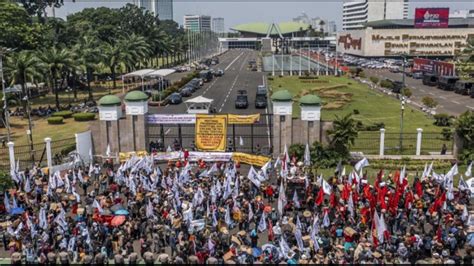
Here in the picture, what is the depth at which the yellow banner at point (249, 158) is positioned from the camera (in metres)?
32.7

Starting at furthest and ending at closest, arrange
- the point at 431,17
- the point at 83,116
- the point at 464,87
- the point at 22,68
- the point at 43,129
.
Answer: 1. the point at 431,17
2. the point at 464,87
3. the point at 83,116
4. the point at 22,68
5. the point at 43,129

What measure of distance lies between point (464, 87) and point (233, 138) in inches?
1816

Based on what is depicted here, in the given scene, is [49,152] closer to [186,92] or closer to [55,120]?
[55,120]

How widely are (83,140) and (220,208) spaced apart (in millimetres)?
14846

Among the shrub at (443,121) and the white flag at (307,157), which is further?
the shrub at (443,121)

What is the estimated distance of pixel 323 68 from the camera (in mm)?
109750

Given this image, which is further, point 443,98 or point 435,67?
point 435,67

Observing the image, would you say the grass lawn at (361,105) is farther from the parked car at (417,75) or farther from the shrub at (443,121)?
the parked car at (417,75)

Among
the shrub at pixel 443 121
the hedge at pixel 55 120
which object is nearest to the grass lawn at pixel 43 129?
the hedge at pixel 55 120

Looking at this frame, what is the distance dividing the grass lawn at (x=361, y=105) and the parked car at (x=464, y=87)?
10560 mm

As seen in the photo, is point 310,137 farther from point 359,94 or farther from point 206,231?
point 359,94

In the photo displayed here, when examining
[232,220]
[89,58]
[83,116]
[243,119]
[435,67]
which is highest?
[89,58]

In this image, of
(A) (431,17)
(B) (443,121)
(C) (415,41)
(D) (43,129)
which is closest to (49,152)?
(D) (43,129)

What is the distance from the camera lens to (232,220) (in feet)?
73.4
